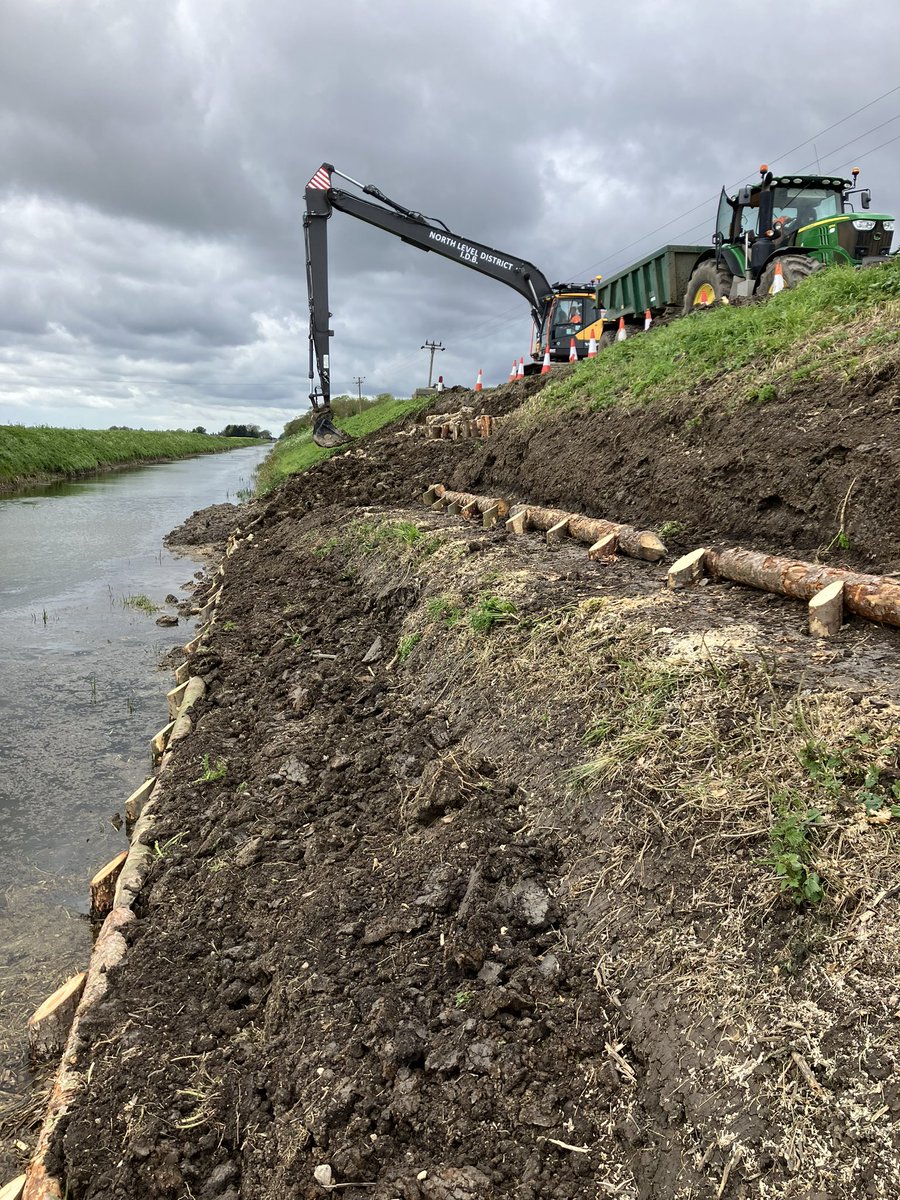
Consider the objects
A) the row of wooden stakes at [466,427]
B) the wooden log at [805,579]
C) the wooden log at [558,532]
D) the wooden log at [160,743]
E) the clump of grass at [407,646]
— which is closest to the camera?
the wooden log at [805,579]

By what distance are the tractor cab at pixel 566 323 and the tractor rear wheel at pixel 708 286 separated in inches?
138

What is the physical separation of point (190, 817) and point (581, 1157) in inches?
122

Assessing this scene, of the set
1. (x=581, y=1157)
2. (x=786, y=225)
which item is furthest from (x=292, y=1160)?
(x=786, y=225)

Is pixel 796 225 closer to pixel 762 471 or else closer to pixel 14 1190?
pixel 762 471

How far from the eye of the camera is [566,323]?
17.8 metres

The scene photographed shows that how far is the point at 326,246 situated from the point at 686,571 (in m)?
13.1

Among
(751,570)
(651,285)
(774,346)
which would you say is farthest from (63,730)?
(651,285)

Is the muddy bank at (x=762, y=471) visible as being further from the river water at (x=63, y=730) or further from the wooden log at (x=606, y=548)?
the river water at (x=63, y=730)

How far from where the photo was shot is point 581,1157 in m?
1.99

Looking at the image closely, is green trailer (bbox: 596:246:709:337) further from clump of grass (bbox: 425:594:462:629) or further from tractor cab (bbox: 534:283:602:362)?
clump of grass (bbox: 425:594:462:629)

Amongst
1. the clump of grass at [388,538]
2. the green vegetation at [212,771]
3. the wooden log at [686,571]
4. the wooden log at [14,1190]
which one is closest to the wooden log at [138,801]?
the green vegetation at [212,771]

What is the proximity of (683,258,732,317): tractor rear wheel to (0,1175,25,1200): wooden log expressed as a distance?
42.2ft

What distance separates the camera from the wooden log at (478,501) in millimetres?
7762

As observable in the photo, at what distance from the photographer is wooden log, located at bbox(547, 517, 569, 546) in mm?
6492
